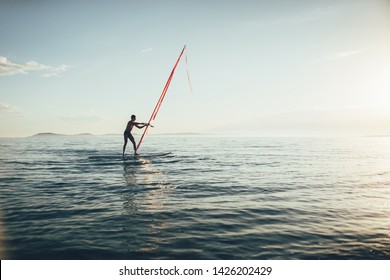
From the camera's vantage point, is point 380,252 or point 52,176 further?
point 52,176

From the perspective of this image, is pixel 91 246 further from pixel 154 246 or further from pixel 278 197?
pixel 278 197

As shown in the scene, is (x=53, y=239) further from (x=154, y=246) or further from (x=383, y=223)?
(x=383, y=223)

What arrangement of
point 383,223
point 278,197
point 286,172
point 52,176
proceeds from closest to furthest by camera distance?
point 383,223
point 278,197
point 52,176
point 286,172

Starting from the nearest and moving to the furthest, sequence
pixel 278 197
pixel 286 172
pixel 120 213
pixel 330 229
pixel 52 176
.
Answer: pixel 330 229 → pixel 120 213 → pixel 278 197 → pixel 52 176 → pixel 286 172

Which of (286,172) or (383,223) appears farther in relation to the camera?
(286,172)

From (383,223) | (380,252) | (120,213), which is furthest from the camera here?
(120,213)

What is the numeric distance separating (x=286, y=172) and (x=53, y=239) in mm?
13513

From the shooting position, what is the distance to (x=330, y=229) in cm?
682
